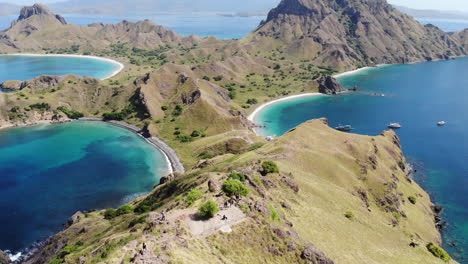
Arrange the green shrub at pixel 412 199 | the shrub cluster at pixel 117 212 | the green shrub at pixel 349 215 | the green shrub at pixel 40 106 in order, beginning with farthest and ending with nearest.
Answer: the green shrub at pixel 40 106
the green shrub at pixel 412 199
the shrub cluster at pixel 117 212
the green shrub at pixel 349 215

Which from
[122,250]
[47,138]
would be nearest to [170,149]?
[47,138]

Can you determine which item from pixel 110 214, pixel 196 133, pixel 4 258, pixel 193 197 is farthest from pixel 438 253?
pixel 196 133

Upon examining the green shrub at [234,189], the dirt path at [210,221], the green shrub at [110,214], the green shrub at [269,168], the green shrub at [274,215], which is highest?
the green shrub at [234,189]

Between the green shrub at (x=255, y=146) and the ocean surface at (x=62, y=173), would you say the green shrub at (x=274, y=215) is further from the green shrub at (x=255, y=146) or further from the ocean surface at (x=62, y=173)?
the green shrub at (x=255, y=146)

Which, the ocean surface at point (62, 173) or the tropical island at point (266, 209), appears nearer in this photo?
the tropical island at point (266, 209)

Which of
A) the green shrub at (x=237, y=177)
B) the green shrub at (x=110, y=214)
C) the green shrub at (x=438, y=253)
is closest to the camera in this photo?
the green shrub at (x=237, y=177)

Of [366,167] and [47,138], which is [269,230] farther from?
[47,138]

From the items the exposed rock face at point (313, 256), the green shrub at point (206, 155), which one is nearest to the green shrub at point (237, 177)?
the exposed rock face at point (313, 256)
